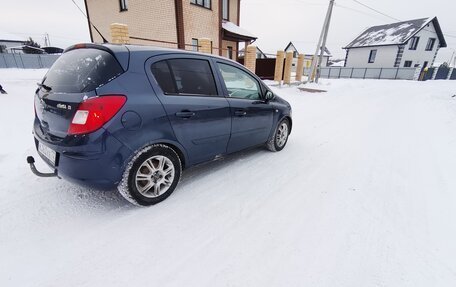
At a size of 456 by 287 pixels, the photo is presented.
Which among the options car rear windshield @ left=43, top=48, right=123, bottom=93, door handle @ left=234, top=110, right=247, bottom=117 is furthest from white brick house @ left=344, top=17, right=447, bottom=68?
car rear windshield @ left=43, top=48, right=123, bottom=93

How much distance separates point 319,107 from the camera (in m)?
8.74

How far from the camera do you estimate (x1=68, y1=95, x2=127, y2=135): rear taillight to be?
2059 millimetres

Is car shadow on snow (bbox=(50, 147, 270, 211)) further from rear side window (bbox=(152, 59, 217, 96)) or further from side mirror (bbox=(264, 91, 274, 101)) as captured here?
side mirror (bbox=(264, 91, 274, 101))

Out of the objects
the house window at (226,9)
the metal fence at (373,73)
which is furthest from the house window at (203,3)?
the metal fence at (373,73)

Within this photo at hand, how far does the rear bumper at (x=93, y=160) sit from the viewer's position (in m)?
2.10

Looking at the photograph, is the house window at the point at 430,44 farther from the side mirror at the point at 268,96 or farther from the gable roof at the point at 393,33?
the side mirror at the point at 268,96

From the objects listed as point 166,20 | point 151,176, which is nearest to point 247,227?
point 151,176

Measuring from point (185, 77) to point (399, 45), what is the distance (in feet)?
131

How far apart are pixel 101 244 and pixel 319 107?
8.40 m

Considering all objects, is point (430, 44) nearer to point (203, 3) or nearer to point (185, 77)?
point (203, 3)

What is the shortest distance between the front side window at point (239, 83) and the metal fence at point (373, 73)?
29011 mm

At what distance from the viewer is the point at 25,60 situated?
27.0 metres

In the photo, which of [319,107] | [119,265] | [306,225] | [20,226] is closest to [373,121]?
[319,107]

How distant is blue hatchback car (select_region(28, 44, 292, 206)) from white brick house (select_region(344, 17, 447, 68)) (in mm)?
39631
